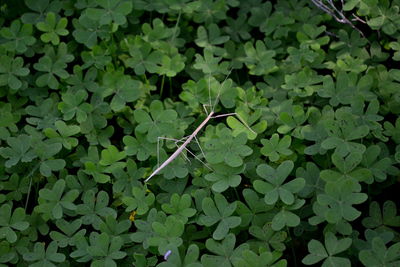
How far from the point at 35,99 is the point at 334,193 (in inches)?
77.0

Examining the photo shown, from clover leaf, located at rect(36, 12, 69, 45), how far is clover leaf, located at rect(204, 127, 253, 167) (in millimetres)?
1316

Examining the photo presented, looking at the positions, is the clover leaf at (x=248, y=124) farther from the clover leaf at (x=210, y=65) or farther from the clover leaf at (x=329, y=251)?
the clover leaf at (x=329, y=251)

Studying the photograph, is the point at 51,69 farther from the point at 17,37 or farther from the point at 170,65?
the point at 170,65

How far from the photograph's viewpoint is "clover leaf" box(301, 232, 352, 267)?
7.93ft

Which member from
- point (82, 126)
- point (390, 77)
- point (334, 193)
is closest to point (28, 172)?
point (82, 126)

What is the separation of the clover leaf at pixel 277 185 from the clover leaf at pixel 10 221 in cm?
120

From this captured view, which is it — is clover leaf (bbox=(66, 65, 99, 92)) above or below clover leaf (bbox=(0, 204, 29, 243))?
above

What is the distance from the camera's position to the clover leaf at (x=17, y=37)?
348cm

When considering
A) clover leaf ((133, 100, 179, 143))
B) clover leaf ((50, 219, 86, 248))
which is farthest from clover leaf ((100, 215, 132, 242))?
clover leaf ((133, 100, 179, 143))

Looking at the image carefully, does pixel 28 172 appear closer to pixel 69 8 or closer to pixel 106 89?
pixel 106 89

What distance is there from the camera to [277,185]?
2623 millimetres

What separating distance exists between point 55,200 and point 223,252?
95 centimetres

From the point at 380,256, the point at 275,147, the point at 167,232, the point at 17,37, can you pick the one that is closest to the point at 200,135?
the point at 275,147

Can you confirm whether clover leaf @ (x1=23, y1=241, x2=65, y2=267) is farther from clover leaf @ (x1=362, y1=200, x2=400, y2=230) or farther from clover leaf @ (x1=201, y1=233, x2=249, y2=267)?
clover leaf @ (x1=362, y1=200, x2=400, y2=230)
